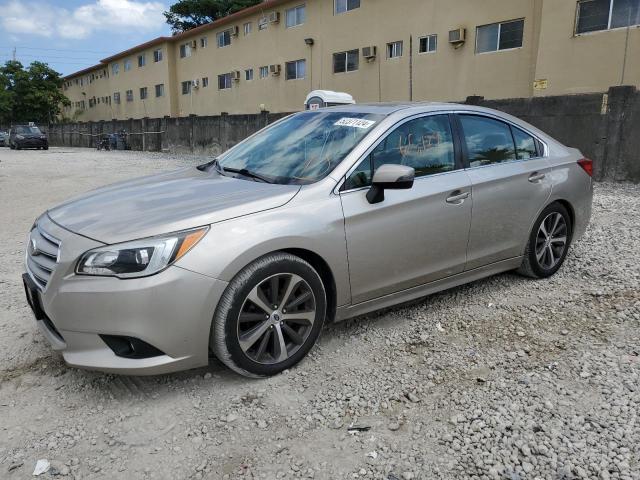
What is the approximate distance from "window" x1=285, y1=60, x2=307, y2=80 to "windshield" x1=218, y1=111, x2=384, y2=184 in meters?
23.1

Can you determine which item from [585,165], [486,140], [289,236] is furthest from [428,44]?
[289,236]

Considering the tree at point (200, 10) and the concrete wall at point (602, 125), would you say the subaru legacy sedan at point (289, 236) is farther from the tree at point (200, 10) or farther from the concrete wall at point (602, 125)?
the tree at point (200, 10)

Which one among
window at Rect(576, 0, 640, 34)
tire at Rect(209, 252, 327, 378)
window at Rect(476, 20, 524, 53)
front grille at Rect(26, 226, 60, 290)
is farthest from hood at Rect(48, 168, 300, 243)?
window at Rect(476, 20, 524, 53)

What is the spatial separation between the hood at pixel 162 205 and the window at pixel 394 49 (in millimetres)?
19353

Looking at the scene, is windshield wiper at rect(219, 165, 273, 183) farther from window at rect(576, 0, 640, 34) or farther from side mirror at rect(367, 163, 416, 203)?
window at rect(576, 0, 640, 34)

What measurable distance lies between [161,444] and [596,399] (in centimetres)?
225

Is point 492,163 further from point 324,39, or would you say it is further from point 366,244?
point 324,39

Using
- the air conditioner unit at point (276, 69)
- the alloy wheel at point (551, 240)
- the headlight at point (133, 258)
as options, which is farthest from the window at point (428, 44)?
the headlight at point (133, 258)

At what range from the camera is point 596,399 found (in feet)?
8.73

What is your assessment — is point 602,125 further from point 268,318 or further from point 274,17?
point 274,17

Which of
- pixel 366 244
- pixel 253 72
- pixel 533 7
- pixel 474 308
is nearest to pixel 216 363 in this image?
pixel 366 244

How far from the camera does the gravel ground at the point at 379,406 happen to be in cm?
223

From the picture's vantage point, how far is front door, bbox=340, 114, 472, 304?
312cm

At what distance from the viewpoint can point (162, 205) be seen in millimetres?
2859
